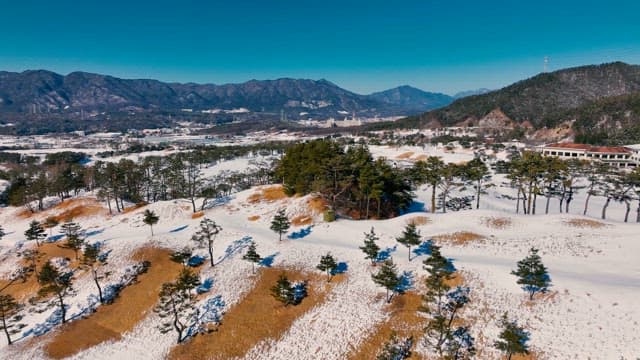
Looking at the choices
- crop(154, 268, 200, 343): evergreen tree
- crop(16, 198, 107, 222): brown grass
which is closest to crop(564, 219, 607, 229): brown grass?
crop(154, 268, 200, 343): evergreen tree

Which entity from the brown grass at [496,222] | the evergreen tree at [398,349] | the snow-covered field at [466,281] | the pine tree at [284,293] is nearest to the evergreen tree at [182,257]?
the snow-covered field at [466,281]

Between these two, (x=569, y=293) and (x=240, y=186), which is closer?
(x=569, y=293)

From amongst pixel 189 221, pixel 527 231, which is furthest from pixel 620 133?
pixel 189 221

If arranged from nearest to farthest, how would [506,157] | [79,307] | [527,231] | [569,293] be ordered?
1. [569,293]
2. [79,307]
3. [527,231]
4. [506,157]

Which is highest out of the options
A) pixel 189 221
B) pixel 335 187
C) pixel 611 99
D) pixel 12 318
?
pixel 611 99

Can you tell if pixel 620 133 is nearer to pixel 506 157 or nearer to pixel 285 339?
pixel 506 157

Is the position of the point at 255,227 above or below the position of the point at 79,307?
above

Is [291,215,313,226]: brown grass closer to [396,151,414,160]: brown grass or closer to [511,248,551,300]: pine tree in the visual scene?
[511,248,551,300]: pine tree
